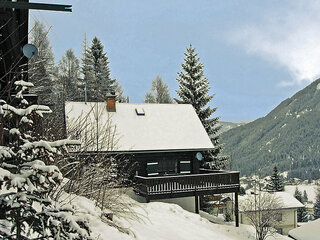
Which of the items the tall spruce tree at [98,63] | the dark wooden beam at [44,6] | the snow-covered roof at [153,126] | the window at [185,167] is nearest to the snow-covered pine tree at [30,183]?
the dark wooden beam at [44,6]

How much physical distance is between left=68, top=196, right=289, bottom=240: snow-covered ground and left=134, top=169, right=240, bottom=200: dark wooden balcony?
2040mm

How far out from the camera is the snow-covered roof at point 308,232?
761 cm

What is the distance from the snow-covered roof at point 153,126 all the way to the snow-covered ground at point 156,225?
5.15 metres

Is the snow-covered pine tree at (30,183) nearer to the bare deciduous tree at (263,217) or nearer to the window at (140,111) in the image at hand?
the bare deciduous tree at (263,217)

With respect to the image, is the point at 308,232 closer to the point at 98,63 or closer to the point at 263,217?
the point at 263,217

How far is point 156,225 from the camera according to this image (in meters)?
9.66

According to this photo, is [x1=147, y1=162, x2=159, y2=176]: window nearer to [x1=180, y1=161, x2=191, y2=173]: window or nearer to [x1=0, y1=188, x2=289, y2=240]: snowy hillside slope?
[x1=180, y1=161, x2=191, y2=173]: window

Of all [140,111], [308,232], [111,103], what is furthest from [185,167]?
[308,232]

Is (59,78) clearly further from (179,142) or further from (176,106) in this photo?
(179,142)

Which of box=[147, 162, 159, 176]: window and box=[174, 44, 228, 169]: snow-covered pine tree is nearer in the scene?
box=[147, 162, 159, 176]: window

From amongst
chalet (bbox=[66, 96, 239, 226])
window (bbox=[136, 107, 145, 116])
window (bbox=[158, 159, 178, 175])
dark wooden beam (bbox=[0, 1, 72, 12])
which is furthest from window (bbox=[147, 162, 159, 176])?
dark wooden beam (bbox=[0, 1, 72, 12])

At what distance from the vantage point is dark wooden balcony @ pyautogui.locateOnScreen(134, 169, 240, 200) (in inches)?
648

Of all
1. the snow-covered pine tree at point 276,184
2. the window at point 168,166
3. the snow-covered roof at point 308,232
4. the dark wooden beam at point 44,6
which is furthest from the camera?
the snow-covered pine tree at point 276,184

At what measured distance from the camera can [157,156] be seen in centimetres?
1959
